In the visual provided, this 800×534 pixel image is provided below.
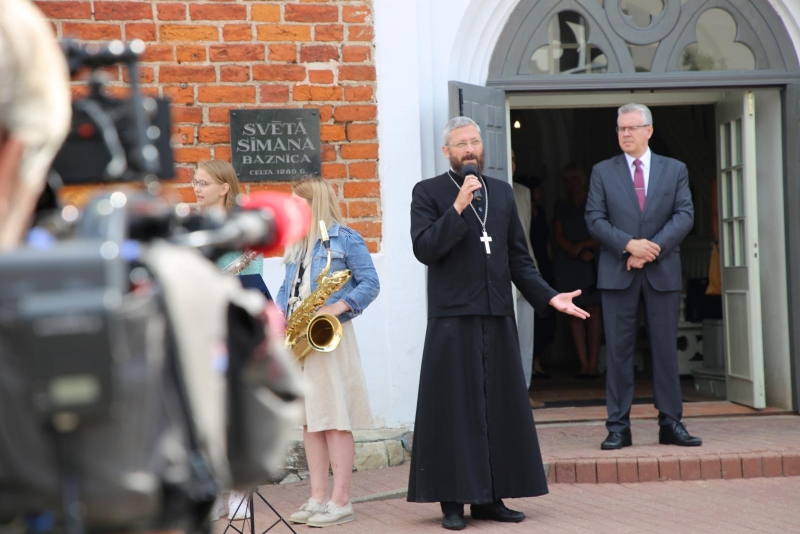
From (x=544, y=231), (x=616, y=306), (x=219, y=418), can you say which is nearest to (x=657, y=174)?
(x=616, y=306)

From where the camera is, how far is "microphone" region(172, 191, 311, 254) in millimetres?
1845

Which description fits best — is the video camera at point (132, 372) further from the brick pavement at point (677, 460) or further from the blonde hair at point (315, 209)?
the brick pavement at point (677, 460)

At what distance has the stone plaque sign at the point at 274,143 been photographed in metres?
7.65

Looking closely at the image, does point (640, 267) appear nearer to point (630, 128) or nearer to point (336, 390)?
point (630, 128)

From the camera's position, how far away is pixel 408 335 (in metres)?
7.89

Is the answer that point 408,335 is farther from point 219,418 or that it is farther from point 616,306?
point 219,418

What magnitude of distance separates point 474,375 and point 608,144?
28.8ft

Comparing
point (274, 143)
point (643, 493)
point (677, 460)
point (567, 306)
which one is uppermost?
point (274, 143)

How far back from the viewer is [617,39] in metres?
8.28

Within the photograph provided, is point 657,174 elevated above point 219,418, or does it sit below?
above

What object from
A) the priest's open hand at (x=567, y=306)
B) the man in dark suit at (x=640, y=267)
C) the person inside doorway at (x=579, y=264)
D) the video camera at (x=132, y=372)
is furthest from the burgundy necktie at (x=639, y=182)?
the video camera at (x=132, y=372)

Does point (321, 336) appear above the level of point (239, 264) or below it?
below

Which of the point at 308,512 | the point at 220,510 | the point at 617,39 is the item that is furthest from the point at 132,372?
the point at 617,39

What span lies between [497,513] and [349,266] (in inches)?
60.7
